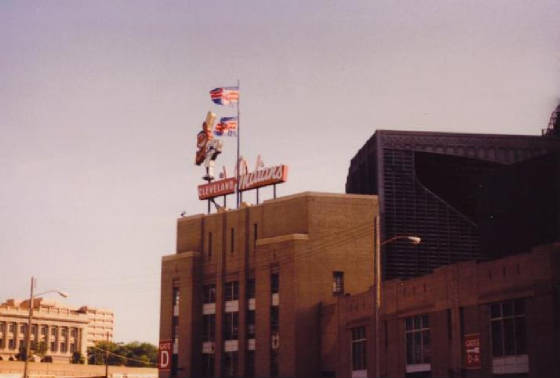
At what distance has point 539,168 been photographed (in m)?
61.0

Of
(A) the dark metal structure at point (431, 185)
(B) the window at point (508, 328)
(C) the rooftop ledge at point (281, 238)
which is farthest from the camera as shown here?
(A) the dark metal structure at point (431, 185)

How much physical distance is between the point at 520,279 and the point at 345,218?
29.9 meters

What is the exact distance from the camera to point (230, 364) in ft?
263

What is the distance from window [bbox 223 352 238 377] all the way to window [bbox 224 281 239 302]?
17.3ft

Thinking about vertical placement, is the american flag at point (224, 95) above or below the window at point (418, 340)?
above

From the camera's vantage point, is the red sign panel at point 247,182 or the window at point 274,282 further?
the red sign panel at point 247,182

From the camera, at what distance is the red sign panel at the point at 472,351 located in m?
50.8

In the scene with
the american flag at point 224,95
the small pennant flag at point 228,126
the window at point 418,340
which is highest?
the american flag at point 224,95

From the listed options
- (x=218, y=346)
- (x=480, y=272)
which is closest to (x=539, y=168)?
(x=480, y=272)

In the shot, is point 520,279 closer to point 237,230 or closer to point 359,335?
point 359,335

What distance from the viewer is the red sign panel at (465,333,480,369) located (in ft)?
167

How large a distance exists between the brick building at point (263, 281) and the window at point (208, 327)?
99 mm

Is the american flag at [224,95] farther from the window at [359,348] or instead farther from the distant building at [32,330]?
the distant building at [32,330]

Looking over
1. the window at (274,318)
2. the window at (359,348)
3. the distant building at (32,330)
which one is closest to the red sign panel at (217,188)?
the window at (274,318)
